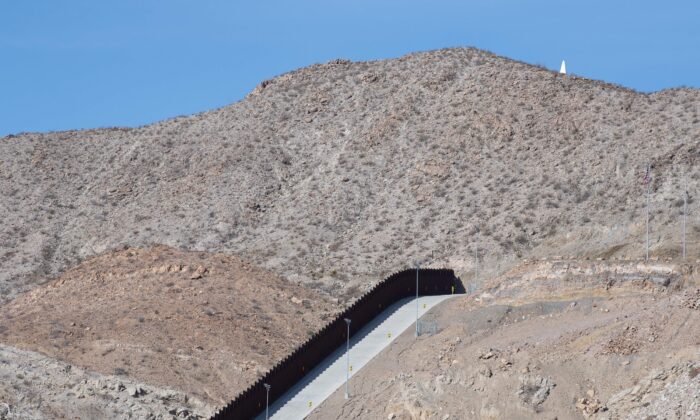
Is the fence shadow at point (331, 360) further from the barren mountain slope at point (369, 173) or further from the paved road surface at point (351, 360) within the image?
the barren mountain slope at point (369, 173)

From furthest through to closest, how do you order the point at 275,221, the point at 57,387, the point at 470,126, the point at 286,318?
the point at 470,126, the point at 275,221, the point at 286,318, the point at 57,387

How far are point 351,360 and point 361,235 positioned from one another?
22830 mm

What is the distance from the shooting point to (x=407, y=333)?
167 ft

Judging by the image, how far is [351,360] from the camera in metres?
49.3

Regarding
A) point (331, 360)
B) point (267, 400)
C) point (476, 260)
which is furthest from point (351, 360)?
point (476, 260)

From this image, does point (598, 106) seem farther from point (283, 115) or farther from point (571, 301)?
point (571, 301)

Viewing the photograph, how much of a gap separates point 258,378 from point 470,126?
33.7m

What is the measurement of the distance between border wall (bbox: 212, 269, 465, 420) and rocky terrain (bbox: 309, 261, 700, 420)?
2421mm

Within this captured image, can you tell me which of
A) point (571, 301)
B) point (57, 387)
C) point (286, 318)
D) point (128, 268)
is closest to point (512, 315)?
point (571, 301)

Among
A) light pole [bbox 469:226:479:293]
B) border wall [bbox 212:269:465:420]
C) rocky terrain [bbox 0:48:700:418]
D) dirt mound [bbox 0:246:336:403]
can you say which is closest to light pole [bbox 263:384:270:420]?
border wall [bbox 212:269:465:420]

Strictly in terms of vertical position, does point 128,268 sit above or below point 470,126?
below

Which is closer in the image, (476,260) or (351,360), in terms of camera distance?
(351,360)

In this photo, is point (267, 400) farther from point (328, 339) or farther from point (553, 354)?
point (553, 354)

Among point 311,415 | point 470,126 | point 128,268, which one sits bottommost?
point 311,415
